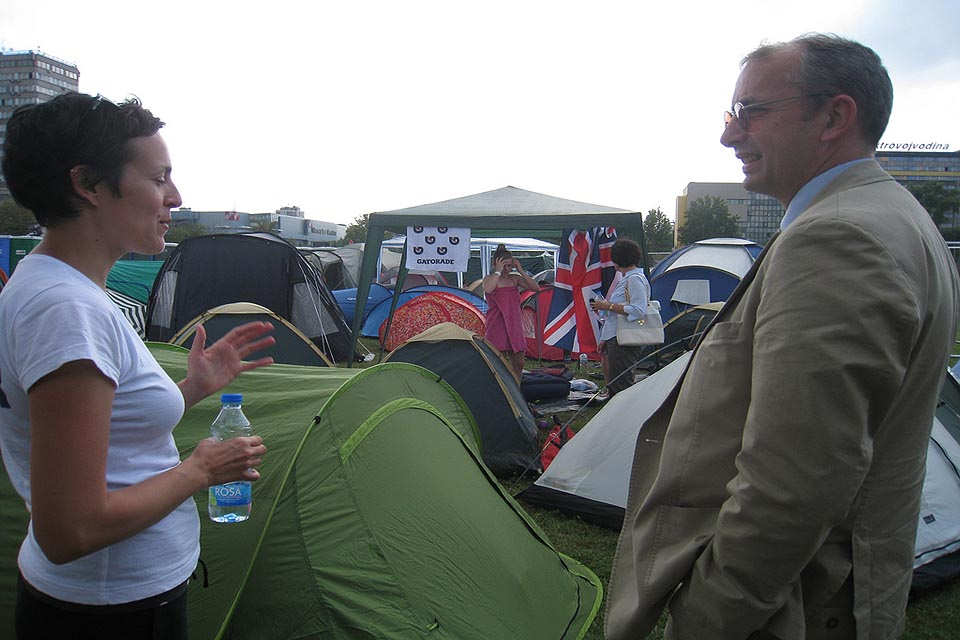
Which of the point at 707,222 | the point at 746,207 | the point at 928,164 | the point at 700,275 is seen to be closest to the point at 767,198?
the point at 707,222

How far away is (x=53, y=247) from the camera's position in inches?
47.0

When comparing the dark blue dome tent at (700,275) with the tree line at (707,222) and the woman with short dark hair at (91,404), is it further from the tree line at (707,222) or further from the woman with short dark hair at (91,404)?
the tree line at (707,222)

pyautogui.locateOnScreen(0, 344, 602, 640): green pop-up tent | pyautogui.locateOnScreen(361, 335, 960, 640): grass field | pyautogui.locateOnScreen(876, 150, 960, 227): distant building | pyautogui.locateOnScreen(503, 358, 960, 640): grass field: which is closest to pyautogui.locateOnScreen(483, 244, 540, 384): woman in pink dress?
pyautogui.locateOnScreen(361, 335, 960, 640): grass field

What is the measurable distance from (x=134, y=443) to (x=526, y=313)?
9475 millimetres

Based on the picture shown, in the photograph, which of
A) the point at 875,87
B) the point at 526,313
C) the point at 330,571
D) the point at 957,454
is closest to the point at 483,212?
the point at 526,313

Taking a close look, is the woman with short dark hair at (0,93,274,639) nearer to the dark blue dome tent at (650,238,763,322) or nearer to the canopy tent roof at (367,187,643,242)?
the canopy tent roof at (367,187,643,242)

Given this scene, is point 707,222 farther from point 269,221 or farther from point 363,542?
point 363,542

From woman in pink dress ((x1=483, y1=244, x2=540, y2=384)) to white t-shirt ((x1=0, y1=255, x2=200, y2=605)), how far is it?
19.1 ft

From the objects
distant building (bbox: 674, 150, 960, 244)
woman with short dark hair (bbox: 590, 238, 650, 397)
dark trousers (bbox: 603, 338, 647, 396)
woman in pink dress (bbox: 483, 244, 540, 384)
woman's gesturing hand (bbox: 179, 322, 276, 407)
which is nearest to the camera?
woman's gesturing hand (bbox: 179, 322, 276, 407)

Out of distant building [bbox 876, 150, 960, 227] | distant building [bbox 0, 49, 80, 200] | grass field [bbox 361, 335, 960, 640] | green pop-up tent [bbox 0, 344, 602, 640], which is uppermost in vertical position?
distant building [bbox 0, 49, 80, 200]

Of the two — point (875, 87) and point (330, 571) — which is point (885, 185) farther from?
point (330, 571)

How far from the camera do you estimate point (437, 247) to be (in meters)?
8.16

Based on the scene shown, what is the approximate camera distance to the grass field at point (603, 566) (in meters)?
3.15

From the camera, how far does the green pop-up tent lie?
2342mm
